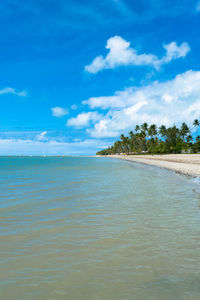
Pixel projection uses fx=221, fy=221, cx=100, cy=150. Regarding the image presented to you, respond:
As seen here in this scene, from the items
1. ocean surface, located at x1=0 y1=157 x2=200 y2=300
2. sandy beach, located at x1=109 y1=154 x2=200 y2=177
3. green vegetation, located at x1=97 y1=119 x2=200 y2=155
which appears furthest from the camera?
green vegetation, located at x1=97 y1=119 x2=200 y2=155

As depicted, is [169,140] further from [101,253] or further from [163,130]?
[101,253]

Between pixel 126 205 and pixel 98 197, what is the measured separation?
2700 millimetres

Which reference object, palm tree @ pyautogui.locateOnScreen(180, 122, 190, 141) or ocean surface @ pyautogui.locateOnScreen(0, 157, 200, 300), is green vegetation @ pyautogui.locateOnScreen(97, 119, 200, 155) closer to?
palm tree @ pyautogui.locateOnScreen(180, 122, 190, 141)

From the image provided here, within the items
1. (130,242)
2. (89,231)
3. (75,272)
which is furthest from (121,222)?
(75,272)

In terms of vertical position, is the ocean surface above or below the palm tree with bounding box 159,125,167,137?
below

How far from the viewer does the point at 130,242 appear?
20.0ft

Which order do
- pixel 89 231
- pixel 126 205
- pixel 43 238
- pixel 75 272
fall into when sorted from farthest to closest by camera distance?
pixel 126 205, pixel 89 231, pixel 43 238, pixel 75 272

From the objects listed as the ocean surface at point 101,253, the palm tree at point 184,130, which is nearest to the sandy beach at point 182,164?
the ocean surface at point 101,253

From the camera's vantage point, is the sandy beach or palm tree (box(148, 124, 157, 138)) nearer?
the sandy beach

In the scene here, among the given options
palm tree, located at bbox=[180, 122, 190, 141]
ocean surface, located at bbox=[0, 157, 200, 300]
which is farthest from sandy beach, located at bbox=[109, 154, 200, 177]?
palm tree, located at bbox=[180, 122, 190, 141]

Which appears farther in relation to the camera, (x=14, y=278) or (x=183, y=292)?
(x=14, y=278)

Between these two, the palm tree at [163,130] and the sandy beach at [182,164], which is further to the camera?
the palm tree at [163,130]

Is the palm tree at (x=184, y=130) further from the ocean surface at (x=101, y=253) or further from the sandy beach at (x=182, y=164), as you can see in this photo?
the ocean surface at (x=101, y=253)

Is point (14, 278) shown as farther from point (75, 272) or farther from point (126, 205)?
point (126, 205)
